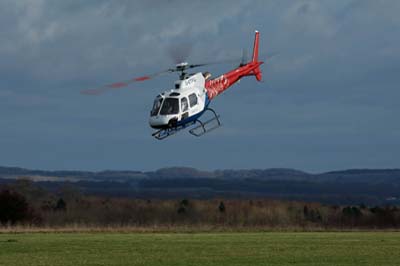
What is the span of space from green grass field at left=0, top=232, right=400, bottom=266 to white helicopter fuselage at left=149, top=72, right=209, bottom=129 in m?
6.06

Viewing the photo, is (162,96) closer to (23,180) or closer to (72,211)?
(72,211)

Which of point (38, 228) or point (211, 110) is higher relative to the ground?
point (211, 110)

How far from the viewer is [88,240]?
2184 inches

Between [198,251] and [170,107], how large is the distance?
8125 mm

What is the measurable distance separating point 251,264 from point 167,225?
134ft

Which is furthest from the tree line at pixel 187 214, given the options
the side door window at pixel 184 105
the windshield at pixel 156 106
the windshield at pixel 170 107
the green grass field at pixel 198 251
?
the windshield at pixel 170 107

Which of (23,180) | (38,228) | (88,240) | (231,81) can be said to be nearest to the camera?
(88,240)

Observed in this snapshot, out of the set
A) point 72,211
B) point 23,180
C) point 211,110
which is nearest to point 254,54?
point 211,110

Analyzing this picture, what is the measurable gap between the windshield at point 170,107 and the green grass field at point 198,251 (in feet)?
21.2

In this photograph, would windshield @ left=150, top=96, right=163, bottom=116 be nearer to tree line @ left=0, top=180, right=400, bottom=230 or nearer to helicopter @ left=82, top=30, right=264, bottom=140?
helicopter @ left=82, top=30, right=264, bottom=140

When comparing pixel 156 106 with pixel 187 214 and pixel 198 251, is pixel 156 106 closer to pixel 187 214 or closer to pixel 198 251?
pixel 198 251

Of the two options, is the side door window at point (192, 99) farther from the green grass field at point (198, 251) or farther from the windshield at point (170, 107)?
the green grass field at point (198, 251)

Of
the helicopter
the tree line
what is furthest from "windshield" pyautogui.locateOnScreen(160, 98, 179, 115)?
the tree line

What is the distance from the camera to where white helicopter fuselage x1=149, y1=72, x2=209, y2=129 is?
50.5 meters
